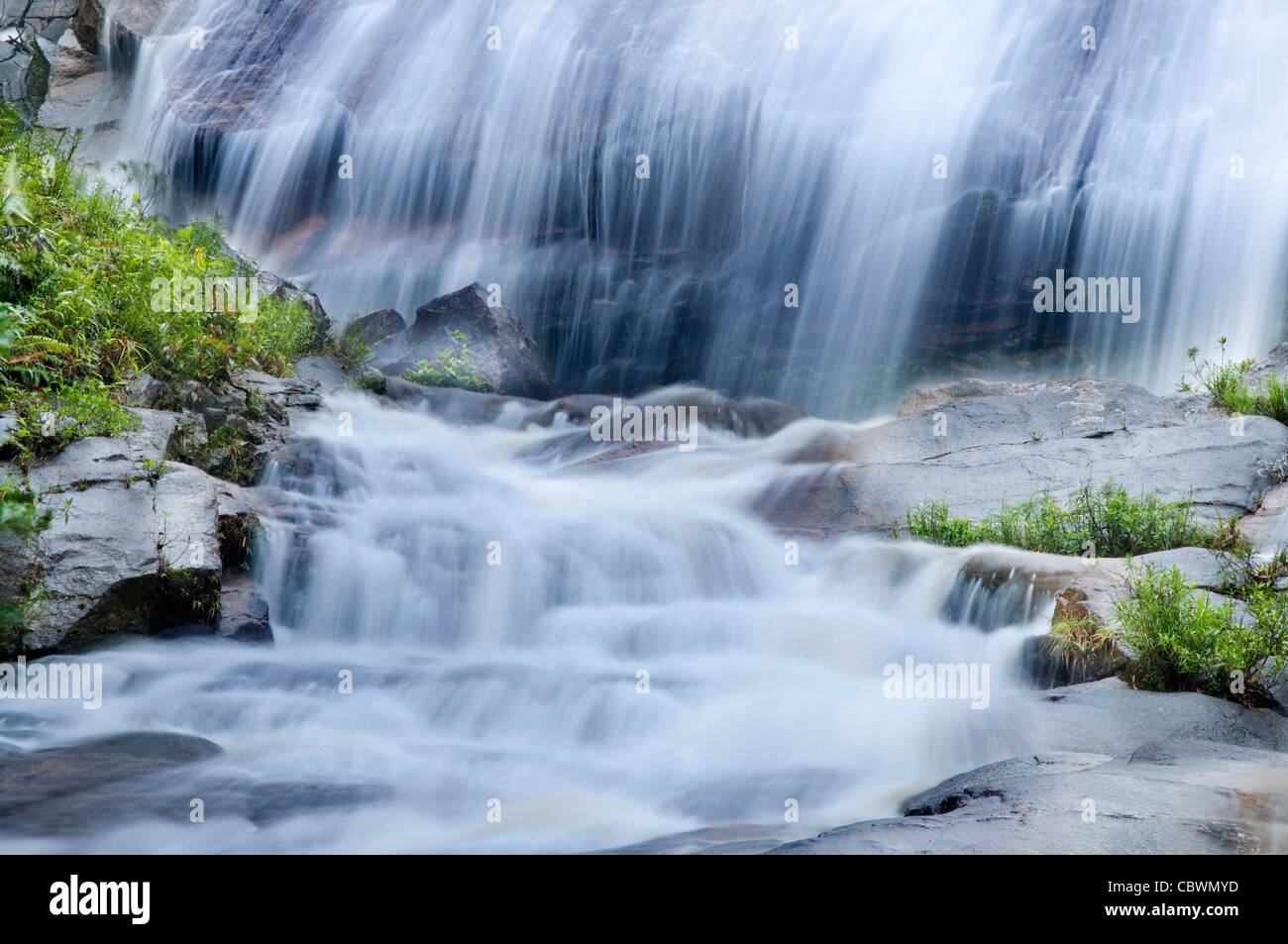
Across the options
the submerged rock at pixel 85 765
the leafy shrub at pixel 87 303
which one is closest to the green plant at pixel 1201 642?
the submerged rock at pixel 85 765

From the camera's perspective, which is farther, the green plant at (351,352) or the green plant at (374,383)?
the green plant at (351,352)

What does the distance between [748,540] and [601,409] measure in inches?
159

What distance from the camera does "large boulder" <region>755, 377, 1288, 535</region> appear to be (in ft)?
24.3

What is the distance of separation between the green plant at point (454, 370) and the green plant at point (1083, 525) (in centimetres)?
609

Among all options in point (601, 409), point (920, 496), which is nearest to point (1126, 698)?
point (920, 496)

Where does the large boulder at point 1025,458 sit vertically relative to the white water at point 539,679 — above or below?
above

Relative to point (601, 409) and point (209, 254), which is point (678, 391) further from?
point (209, 254)

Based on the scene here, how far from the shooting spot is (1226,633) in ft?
16.1
